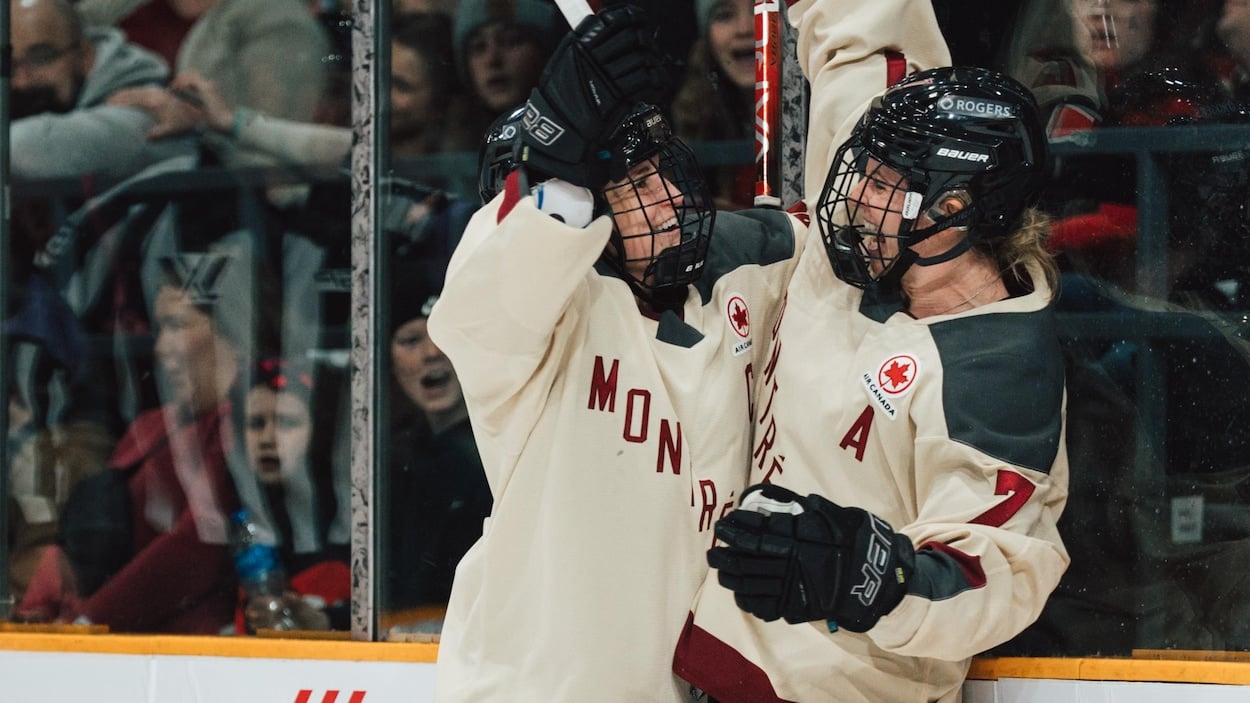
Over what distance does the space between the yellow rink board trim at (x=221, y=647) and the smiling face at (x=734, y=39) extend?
116 centimetres

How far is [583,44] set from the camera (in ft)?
5.00

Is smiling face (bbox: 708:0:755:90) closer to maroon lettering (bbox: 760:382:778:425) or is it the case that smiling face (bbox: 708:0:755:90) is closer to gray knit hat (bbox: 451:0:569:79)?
gray knit hat (bbox: 451:0:569:79)

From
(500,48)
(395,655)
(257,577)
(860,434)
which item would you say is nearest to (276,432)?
(257,577)

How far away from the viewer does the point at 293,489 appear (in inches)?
117

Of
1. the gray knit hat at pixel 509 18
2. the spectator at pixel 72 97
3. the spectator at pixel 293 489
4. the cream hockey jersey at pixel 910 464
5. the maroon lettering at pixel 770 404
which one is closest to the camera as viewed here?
the cream hockey jersey at pixel 910 464

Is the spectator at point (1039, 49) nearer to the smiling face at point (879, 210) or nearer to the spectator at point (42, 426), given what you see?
the smiling face at point (879, 210)

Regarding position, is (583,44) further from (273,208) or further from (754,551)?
(273,208)

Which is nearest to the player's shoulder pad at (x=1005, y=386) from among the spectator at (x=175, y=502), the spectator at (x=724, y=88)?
the spectator at (x=724, y=88)

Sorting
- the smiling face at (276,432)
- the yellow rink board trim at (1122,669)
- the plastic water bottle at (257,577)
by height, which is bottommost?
the plastic water bottle at (257,577)

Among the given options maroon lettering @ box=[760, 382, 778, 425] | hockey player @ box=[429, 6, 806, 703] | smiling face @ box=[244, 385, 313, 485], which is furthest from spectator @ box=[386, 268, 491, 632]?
maroon lettering @ box=[760, 382, 778, 425]

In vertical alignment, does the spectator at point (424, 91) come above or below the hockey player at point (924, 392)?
above

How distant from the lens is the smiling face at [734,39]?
266cm

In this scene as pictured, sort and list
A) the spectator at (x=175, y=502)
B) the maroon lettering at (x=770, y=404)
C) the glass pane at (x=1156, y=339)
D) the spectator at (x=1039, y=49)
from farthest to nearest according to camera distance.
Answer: the spectator at (x=175, y=502) < the spectator at (x=1039, y=49) < the glass pane at (x=1156, y=339) < the maroon lettering at (x=770, y=404)

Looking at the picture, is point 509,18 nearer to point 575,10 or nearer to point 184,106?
point 184,106
